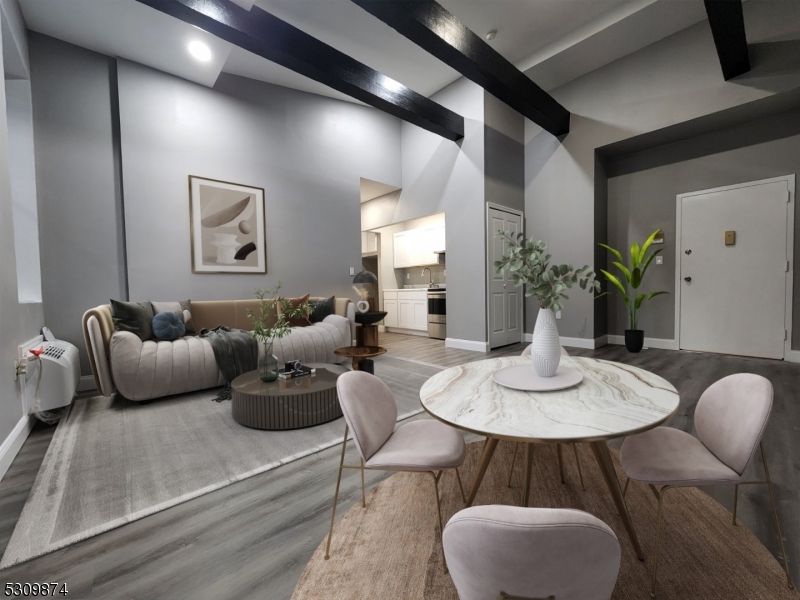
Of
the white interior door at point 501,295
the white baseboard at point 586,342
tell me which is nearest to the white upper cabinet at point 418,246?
the white interior door at point 501,295

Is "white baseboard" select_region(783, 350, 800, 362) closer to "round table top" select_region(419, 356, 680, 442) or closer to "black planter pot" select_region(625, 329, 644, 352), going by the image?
"black planter pot" select_region(625, 329, 644, 352)

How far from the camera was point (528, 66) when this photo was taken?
4.43 metres

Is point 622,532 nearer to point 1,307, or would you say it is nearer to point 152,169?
point 1,307

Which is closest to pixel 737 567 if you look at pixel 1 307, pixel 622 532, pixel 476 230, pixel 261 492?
pixel 622 532

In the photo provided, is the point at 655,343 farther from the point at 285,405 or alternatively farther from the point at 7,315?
the point at 7,315

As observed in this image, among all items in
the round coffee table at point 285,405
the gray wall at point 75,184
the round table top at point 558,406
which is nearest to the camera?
the round table top at point 558,406

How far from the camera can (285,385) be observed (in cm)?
248

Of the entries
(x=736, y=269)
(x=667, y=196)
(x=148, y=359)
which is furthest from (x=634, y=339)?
(x=148, y=359)

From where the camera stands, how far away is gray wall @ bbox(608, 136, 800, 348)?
12.4ft

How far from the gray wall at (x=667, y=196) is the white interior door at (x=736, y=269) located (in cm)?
12

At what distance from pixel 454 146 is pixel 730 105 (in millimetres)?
3057

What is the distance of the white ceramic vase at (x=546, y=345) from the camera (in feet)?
4.41

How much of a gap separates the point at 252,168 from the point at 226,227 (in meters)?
0.88

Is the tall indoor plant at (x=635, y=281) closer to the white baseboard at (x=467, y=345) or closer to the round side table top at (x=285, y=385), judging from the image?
the white baseboard at (x=467, y=345)
